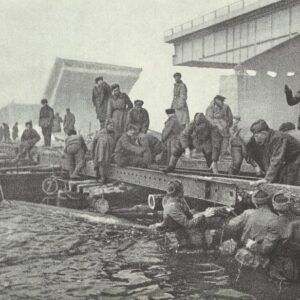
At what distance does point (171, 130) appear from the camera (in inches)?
454

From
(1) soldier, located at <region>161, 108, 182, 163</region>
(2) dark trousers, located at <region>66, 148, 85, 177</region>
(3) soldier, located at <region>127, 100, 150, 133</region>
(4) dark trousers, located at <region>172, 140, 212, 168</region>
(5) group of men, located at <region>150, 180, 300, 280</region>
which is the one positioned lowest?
(5) group of men, located at <region>150, 180, 300, 280</region>

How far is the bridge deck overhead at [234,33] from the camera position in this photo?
19.3 m

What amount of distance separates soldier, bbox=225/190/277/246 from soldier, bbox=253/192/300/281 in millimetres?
256

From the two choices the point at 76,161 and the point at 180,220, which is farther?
the point at 76,161

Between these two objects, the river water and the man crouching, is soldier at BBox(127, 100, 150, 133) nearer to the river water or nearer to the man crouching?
the river water

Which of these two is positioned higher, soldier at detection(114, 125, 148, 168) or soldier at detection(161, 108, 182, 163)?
soldier at detection(161, 108, 182, 163)

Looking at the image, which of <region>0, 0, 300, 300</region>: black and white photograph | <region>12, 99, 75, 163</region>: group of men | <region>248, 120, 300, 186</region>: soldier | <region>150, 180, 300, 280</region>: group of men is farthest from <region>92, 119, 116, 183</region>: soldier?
<region>12, 99, 75, 163</region>: group of men

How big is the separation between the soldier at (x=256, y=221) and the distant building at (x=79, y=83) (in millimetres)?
32253

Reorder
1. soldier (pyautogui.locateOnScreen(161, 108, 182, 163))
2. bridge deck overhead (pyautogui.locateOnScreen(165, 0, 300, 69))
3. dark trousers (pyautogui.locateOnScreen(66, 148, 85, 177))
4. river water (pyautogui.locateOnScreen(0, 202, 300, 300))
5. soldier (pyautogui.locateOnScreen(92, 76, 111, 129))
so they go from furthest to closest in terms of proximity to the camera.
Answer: bridge deck overhead (pyautogui.locateOnScreen(165, 0, 300, 69)) < soldier (pyautogui.locateOnScreen(92, 76, 111, 129)) < dark trousers (pyautogui.locateOnScreen(66, 148, 85, 177)) < soldier (pyautogui.locateOnScreen(161, 108, 182, 163)) < river water (pyautogui.locateOnScreen(0, 202, 300, 300))

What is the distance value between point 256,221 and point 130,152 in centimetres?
558

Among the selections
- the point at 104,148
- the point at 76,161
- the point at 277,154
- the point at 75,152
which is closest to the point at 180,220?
the point at 277,154

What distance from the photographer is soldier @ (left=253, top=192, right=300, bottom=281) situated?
16.9 ft

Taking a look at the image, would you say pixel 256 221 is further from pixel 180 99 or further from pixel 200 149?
pixel 180 99

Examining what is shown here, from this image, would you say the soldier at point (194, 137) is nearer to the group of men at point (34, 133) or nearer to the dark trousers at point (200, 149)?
the dark trousers at point (200, 149)
